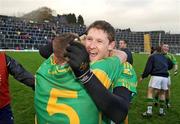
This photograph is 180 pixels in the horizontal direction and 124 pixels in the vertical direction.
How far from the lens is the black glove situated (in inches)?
87.8

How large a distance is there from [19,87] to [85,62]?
42.0 ft

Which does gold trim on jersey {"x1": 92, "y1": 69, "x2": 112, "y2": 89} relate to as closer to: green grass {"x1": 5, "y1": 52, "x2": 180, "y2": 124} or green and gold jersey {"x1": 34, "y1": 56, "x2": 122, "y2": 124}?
green and gold jersey {"x1": 34, "y1": 56, "x2": 122, "y2": 124}

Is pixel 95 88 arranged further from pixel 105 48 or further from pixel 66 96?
pixel 105 48

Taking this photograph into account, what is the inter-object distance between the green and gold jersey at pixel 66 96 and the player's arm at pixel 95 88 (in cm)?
8

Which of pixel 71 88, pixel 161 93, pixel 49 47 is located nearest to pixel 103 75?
pixel 71 88

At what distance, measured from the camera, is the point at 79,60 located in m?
2.23

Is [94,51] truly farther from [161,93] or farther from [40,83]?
[161,93]

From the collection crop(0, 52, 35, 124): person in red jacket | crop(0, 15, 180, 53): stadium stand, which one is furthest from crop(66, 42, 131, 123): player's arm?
crop(0, 15, 180, 53): stadium stand

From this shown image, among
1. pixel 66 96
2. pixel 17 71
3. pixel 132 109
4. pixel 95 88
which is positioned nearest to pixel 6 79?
pixel 17 71

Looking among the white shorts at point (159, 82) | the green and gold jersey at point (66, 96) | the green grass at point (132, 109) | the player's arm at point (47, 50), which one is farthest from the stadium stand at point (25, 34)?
the green and gold jersey at point (66, 96)

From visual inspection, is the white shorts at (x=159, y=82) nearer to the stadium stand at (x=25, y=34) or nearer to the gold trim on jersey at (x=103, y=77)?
the gold trim on jersey at (x=103, y=77)

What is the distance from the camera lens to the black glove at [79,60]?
87.8 inches

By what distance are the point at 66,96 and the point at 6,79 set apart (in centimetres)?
201

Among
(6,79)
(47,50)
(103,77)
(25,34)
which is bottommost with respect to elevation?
(25,34)
